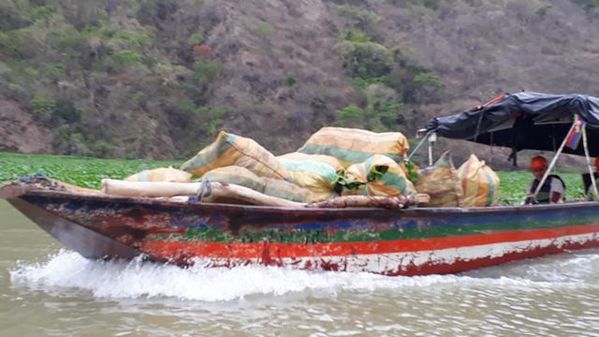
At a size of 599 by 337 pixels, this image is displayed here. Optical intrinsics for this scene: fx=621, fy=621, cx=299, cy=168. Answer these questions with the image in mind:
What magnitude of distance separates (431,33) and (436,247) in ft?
136

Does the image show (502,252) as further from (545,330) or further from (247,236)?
(247,236)

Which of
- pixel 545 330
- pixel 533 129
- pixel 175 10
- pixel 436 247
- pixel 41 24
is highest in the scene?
pixel 175 10

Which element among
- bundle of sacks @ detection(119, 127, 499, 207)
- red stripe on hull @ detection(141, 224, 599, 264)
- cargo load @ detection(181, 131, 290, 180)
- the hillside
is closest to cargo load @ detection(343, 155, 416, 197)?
bundle of sacks @ detection(119, 127, 499, 207)

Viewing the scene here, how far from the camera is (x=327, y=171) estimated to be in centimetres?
571

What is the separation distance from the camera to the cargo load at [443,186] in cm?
632

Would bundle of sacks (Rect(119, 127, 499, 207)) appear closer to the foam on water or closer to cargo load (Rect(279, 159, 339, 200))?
cargo load (Rect(279, 159, 339, 200))

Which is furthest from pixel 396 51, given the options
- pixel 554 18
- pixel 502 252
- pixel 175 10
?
pixel 502 252

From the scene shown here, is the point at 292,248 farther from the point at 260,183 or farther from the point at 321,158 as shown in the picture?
the point at 321,158

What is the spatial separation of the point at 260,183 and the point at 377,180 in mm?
1061

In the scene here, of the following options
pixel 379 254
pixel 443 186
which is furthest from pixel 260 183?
pixel 443 186

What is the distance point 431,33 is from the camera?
4509 cm

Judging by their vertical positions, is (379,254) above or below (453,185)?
below

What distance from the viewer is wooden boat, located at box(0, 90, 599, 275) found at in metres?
4.50

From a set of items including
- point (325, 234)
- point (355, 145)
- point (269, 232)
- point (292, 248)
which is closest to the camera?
point (269, 232)
